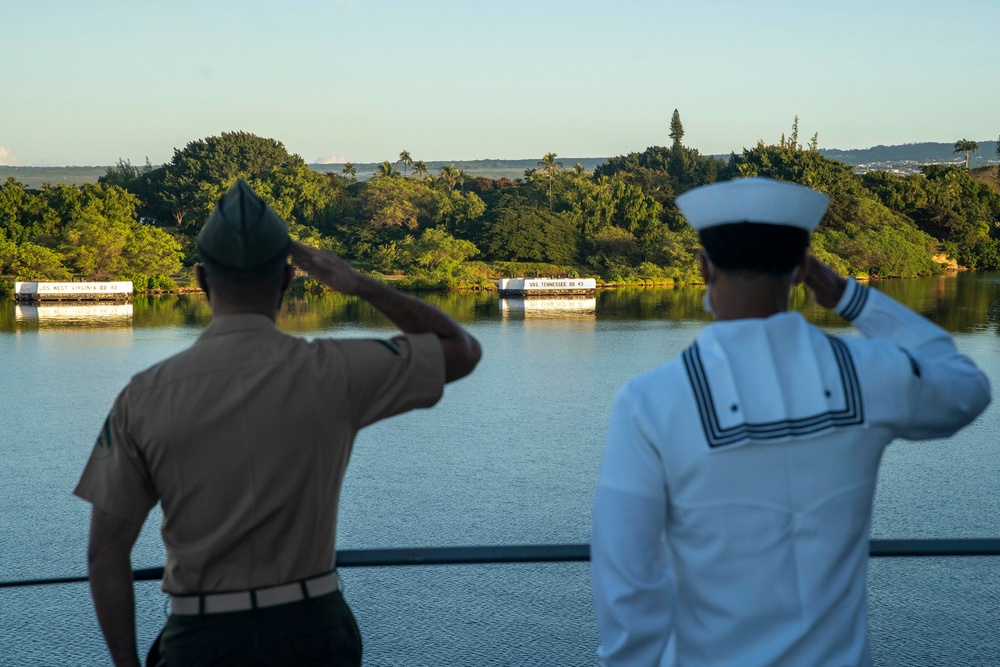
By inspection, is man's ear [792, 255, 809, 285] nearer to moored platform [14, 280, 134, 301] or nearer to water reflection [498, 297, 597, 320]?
water reflection [498, 297, 597, 320]

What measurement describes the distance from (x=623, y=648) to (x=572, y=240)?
47.6 metres

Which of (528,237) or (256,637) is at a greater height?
(528,237)

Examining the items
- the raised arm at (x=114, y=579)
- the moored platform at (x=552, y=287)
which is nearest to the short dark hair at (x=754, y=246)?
the raised arm at (x=114, y=579)

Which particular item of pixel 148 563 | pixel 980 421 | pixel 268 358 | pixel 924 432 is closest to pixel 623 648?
pixel 924 432

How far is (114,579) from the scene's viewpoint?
133 cm

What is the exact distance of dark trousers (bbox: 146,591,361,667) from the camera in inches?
51.3

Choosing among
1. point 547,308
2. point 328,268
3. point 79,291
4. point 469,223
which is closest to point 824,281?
point 328,268

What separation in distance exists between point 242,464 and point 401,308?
31cm

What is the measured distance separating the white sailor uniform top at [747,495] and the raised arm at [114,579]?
0.64 metres

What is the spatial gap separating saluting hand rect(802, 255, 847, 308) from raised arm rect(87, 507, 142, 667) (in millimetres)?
913

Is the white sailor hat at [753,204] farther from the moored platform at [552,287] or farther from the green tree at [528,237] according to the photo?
the green tree at [528,237]

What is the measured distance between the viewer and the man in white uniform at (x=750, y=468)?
106 cm

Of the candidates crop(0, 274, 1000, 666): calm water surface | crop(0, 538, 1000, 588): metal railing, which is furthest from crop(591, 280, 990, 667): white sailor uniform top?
crop(0, 274, 1000, 666): calm water surface

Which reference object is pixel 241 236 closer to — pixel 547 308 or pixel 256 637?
pixel 256 637
